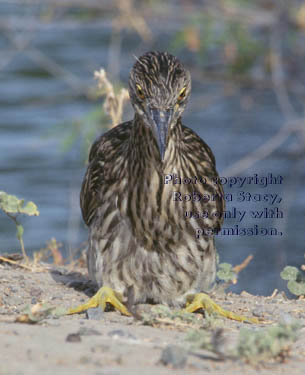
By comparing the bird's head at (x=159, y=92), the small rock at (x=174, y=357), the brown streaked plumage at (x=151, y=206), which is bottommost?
the small rock at (x=174, y=357)

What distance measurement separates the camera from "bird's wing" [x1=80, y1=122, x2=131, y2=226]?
18.0 feet

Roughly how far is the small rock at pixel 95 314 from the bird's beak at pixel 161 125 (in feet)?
3.32

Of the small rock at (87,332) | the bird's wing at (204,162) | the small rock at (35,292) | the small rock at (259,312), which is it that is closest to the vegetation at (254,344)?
the small rock at (87,332)

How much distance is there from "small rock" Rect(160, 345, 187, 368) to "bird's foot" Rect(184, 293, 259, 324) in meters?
1.61

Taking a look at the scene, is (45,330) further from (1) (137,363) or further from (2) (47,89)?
(2) (47,89)

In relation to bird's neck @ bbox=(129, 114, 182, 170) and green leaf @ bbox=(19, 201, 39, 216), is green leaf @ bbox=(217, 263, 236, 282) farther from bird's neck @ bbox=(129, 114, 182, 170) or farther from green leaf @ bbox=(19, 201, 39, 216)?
green leaf @ bbox=(19, 201, 39, 216)

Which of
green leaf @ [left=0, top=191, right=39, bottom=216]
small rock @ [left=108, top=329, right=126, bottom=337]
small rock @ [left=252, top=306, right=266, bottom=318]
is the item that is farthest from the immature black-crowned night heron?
small rock @ [left=108, top=329, right=126, bottom=337]

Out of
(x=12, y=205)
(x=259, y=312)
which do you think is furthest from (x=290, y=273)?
(x=12, y=205)

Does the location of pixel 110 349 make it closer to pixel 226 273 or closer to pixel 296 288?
pixel 226 273

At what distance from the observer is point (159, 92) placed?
4.81m

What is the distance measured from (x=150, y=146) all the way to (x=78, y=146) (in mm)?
8081

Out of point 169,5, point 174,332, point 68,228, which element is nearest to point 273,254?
point 68,228

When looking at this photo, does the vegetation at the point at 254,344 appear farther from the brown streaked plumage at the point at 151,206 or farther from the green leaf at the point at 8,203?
the green leaf at the point at 8,203

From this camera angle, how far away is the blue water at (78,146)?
10297 millimetres
